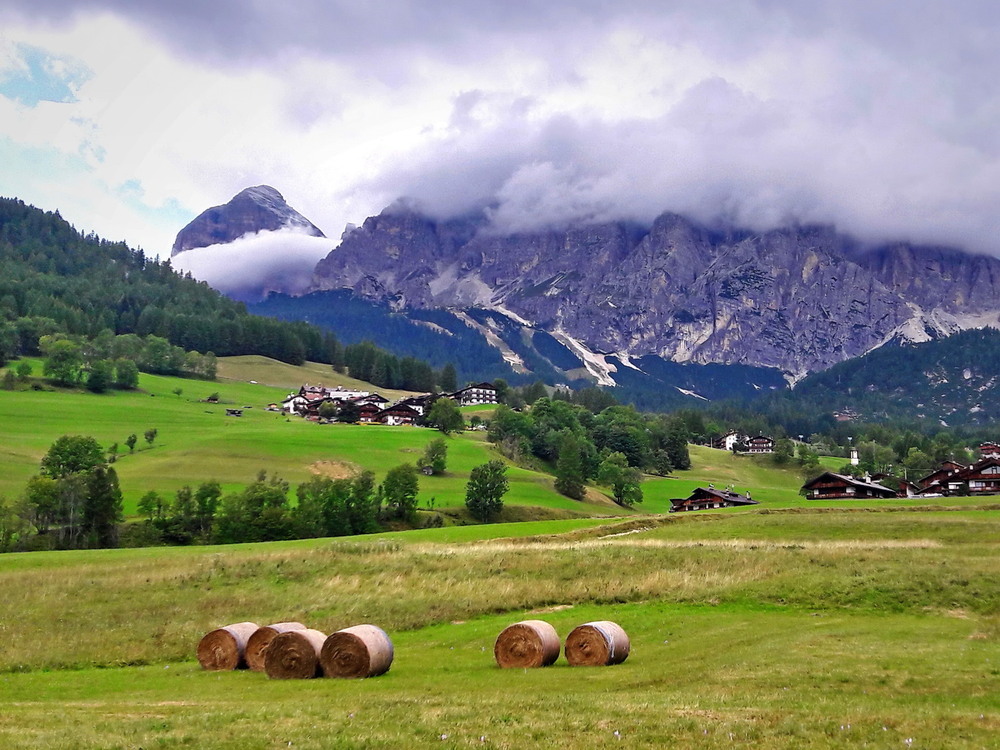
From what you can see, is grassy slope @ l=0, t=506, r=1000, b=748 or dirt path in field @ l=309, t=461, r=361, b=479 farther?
dirt path in field @ l=309, t=461, r=361, b=479

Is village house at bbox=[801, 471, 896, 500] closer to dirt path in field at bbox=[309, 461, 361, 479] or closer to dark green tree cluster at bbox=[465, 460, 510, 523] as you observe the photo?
dark green tree cluster at bbox=[465, 460, 510, 523]

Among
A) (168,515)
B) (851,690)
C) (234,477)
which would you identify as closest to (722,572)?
(851,690)

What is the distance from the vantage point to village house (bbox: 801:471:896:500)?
120 m

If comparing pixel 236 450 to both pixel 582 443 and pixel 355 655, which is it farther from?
pixel 355 655

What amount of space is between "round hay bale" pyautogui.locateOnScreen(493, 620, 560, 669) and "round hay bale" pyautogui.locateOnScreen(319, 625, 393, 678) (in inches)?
142

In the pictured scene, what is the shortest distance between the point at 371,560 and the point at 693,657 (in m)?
25.1

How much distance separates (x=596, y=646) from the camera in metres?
26.7

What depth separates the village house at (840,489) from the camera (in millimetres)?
119887

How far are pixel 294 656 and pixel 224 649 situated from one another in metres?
3.94

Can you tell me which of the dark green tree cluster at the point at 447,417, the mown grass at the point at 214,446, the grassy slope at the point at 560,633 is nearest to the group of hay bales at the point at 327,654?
the grassy slope at the point at 560,633

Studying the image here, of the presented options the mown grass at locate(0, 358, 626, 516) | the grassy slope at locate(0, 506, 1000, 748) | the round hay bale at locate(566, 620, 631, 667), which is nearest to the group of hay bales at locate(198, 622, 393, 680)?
the grassy slope at locate(0, 506, 1000, 748)

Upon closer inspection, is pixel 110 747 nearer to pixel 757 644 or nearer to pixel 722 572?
pixel 757 644

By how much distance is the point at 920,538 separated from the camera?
53938 millimetres

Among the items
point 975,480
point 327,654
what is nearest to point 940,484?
point 975,480
